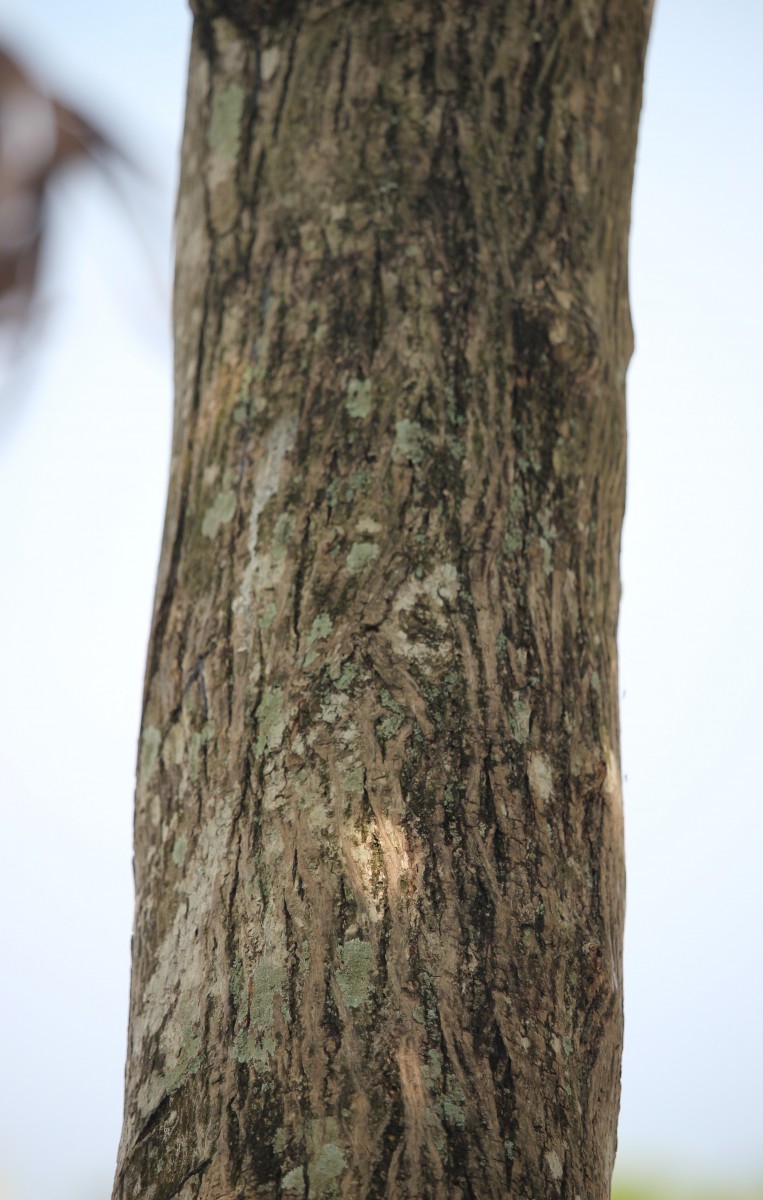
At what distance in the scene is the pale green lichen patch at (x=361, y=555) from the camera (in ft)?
4.63

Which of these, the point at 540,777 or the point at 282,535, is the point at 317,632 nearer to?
the point at 282,535

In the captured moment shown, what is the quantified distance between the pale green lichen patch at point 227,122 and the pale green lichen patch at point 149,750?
2.72ft

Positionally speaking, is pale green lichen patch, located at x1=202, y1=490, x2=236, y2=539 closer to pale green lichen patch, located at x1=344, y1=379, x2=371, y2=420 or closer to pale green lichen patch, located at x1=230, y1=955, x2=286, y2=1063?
pale green lichen patch, located at x1=344, y1=379, x2=371, y2=420

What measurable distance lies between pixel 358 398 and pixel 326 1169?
33.7 inches

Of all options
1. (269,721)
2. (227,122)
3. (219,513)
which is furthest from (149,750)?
(227,122)

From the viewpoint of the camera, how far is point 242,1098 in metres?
1.20

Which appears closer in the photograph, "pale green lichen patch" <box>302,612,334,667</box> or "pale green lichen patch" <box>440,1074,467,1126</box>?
"pale green lichen patch" <box>440,1074,467,1126</box>

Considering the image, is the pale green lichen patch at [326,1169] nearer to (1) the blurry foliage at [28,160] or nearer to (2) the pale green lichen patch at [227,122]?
(2) the pale green lichen patch at [227,122]

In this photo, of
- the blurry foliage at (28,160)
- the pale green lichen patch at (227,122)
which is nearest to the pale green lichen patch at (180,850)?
the pale green lichen patch at (227,122)

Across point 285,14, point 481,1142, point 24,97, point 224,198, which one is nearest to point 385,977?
point 481,1142

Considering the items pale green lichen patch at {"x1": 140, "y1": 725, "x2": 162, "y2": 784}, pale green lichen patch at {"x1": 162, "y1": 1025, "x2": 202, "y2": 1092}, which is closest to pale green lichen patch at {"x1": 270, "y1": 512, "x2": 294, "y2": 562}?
pale green lichen patch at {"x1": 140, "y1": 725, "x2": 162, "y2": 784}

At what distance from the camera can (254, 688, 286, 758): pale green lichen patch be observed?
136 centimetres

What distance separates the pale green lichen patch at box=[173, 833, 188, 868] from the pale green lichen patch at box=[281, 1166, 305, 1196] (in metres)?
0.37

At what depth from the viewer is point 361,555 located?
1414 mm
